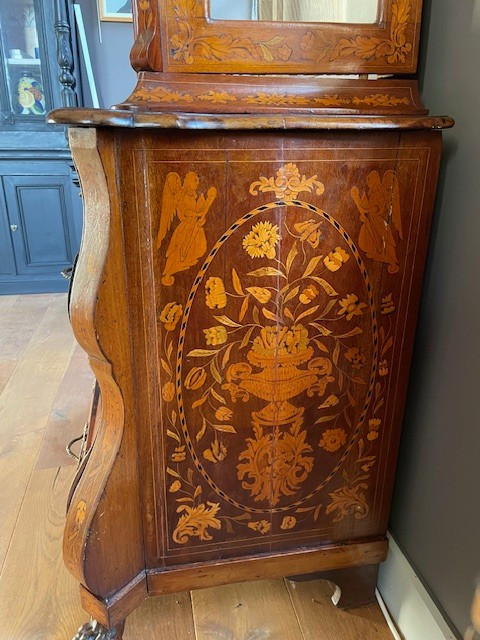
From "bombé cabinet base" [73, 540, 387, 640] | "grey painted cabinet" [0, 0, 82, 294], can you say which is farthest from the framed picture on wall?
"bombé cabinet base" [73, 540, 387, 640]

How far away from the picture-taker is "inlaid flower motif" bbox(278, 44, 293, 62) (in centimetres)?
78

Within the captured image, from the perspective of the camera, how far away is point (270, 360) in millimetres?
850

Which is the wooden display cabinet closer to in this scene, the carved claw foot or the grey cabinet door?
the carved claw foot

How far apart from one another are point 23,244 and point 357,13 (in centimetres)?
274

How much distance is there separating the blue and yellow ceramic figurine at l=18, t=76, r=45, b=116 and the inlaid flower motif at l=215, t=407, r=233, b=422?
271 cm

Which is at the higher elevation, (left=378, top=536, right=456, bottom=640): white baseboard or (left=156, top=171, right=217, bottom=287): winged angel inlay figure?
(left=156, top=171, right=217, bottom=287): winged angel inlay figure

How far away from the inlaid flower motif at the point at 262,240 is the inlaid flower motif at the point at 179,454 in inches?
13.3

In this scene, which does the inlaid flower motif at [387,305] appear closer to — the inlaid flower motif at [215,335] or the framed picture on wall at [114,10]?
the inlaid flower motif at [215,335]

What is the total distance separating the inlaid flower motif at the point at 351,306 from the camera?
0.84 meters

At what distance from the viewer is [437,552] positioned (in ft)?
3.06

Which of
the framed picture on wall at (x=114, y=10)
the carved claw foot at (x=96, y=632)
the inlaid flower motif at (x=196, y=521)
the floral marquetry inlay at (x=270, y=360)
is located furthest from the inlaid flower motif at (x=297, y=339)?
the framed picture on wall at (x=114, y=10)

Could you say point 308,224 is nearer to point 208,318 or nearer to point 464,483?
point 208,318

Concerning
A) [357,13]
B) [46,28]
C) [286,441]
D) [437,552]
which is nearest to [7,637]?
[286,441]

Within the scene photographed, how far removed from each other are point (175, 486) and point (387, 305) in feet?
1.52
